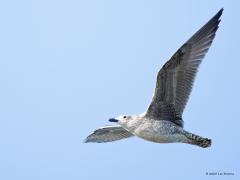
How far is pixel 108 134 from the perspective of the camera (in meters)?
14.1

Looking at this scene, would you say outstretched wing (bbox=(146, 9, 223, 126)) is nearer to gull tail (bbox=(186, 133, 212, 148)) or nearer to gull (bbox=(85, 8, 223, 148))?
gull (bbox=(85, 8, 223, 148))

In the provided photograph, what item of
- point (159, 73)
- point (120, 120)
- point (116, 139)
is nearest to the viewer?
point (159, 73)

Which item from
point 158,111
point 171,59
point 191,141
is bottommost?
point 191,141

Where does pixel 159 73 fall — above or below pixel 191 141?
above

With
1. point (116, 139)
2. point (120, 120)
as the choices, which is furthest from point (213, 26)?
point (116, 139)

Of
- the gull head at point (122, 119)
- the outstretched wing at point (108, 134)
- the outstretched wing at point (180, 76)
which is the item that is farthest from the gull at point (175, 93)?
the outstretched wing at point (108, 134)

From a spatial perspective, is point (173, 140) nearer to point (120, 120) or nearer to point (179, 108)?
point (179, 108)

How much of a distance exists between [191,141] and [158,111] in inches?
37.1

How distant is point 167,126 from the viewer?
11727 millimetres

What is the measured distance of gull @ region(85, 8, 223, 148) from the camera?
11562 millimetres

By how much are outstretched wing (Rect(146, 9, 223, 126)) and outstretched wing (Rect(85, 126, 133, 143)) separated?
2.07 metres

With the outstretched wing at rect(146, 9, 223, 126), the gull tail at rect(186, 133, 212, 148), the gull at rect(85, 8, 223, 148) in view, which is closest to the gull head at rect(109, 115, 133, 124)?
the gull at rect(85, 8, 223, 148)

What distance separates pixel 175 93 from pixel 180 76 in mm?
365

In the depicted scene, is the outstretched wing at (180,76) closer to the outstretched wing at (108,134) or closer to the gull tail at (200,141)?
the gull tail at (200,141)
